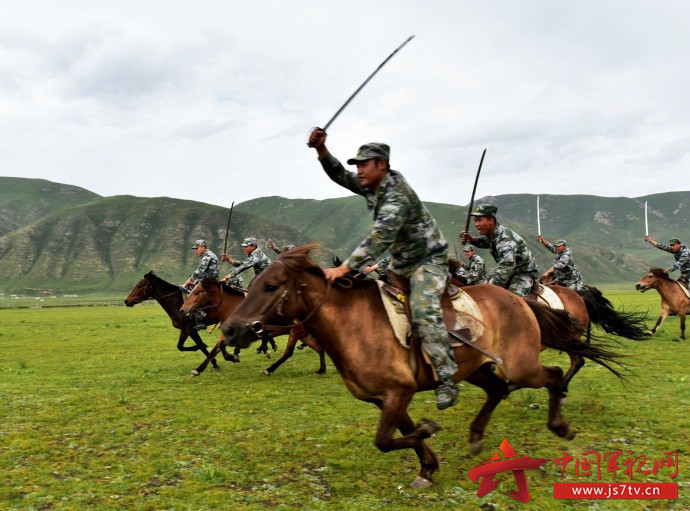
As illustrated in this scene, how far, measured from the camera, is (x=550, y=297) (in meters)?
10.4

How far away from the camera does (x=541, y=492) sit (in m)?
5.42

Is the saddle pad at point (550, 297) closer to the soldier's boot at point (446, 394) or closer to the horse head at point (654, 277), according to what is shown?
the soldier's boot at point (446, 394)

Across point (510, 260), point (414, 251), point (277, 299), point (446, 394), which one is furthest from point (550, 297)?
point (277, 299)

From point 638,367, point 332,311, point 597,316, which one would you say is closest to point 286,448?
point 332,311

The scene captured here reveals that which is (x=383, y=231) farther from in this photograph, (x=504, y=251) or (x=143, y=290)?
(x=143, y=290)

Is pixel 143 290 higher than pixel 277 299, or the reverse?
pixel 277 299

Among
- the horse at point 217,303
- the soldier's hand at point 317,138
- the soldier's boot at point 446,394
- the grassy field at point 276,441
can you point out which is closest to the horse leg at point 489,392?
the grassy field at point 276,441

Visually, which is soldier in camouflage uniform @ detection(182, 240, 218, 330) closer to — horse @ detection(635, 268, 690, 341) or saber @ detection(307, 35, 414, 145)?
saber @ detection(307, 35, 414, 145)

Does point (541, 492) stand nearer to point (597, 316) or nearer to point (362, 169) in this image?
point (362, 169)

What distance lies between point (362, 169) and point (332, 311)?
1665 millimetres

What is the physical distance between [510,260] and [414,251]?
370 cm

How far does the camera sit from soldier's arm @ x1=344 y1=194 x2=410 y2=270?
5293 mm

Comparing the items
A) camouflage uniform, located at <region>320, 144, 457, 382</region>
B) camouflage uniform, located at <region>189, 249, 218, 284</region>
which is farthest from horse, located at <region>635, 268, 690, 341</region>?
camouflage uniform, located at <region>320, 144, 457, 382</region>

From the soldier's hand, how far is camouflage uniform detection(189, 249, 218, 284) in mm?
9127
